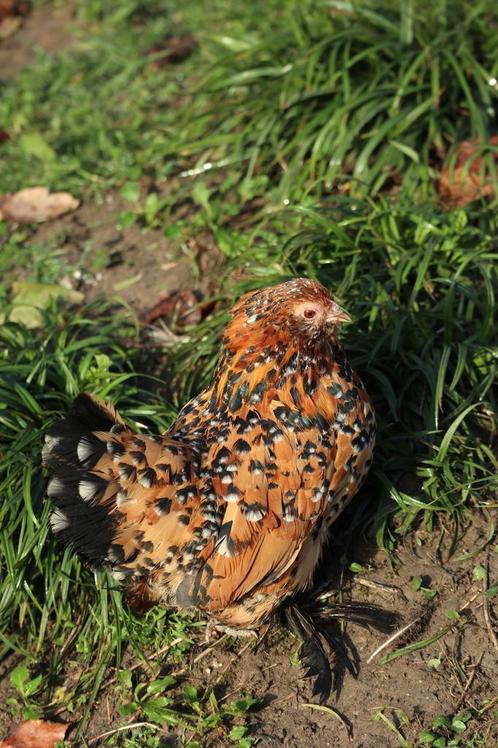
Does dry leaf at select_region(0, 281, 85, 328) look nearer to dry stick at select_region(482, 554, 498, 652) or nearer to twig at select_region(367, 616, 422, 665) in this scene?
twig at select_region(367, 616, 422, 665)

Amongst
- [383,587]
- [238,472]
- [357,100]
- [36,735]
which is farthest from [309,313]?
[357,100]

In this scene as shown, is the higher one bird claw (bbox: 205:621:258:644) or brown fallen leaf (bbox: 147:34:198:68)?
brown fallen leaf (bbox: 147:34:198:68)

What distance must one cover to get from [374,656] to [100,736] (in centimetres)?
115

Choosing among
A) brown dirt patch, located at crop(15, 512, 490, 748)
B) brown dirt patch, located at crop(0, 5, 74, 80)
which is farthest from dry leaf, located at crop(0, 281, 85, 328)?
brown dirt patch, located at crop(0, 5, 74, 80)

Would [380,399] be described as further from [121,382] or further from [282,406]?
[121,382]

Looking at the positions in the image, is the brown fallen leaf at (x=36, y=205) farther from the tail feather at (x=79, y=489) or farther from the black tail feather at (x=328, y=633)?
the black tail feather at (x=328, y=633)

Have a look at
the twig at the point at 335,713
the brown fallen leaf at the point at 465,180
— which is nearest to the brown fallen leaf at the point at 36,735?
the twig at the point at 335,713

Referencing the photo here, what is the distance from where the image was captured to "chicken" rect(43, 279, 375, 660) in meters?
3.29

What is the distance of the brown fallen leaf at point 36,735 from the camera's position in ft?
11.9

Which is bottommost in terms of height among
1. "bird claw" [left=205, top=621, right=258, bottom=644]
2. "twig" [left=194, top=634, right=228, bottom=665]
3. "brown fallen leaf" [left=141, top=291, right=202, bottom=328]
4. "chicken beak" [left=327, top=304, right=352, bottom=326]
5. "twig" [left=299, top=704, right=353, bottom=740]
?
"twig" [left=194, top=634, right=228, bottom=665]

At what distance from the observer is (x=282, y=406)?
3.53 metres

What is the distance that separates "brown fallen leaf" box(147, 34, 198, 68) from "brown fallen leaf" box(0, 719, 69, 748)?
16.8 feet

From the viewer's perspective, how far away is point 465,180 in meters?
5.12

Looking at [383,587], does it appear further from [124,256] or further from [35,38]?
[35,38]
